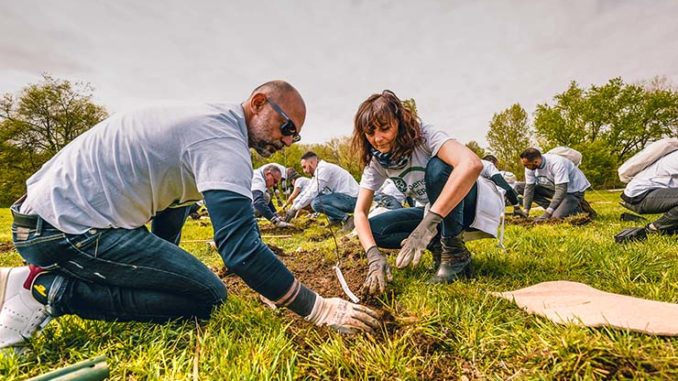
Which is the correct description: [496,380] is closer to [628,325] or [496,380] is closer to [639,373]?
[639,373]

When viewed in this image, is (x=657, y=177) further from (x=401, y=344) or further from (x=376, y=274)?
(x=401, y=344)

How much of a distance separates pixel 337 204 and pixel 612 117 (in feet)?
136

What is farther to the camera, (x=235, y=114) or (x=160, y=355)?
(x=235, y=114)

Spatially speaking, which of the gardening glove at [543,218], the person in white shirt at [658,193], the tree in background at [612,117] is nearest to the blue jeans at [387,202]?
the gardening glove at [543,218]

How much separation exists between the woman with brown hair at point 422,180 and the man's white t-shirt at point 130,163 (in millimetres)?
1113

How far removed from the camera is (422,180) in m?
2.77

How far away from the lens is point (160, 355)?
1577 millimetres

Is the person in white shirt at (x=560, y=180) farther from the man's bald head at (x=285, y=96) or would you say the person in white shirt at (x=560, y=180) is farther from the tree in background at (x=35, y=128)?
the tree in background at (x=35, y=128)

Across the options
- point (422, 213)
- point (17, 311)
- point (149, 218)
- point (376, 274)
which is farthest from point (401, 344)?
point (17, 311)

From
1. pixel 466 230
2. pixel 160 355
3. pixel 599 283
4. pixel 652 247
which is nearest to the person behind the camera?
pixel 160 355

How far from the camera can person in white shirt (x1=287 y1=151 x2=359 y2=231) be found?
7.73 meters

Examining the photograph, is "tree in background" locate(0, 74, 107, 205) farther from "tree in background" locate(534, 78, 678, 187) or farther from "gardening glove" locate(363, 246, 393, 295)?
"tree in background" locate(534, 78, 678, 187)

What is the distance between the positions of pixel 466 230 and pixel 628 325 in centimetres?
136

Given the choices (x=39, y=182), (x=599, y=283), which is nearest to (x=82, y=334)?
(x=39, y=182)
